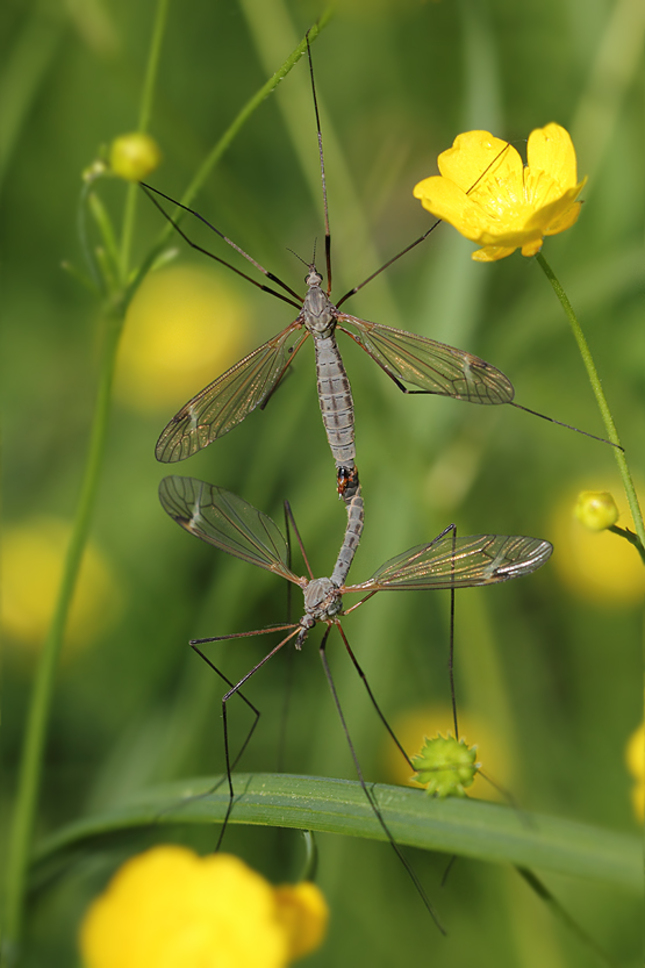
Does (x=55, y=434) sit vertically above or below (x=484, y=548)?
above

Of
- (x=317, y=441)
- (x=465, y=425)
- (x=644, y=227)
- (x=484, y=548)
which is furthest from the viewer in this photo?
(x=317, y=441)

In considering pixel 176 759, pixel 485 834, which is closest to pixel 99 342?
pixel 176 759

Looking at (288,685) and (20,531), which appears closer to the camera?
(288,685)

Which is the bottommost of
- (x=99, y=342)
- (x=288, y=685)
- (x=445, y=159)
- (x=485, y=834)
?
(x=485, y=834)

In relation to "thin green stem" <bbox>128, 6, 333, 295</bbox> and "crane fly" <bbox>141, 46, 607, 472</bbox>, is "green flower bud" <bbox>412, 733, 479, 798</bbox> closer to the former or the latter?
"crane fly" <bbox>141, 46, 607, 472</bbox>

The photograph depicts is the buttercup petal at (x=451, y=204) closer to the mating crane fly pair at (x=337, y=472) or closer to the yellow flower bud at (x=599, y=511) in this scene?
the mating crane fly pair at (x=337, y=472)

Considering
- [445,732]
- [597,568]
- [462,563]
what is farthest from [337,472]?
[597,568]

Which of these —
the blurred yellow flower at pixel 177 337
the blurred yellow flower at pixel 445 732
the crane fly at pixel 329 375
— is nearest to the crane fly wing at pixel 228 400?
the crane fly at pixel 329 375

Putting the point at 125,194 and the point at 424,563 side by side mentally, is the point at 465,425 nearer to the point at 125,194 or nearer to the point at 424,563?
the point at 424,563
